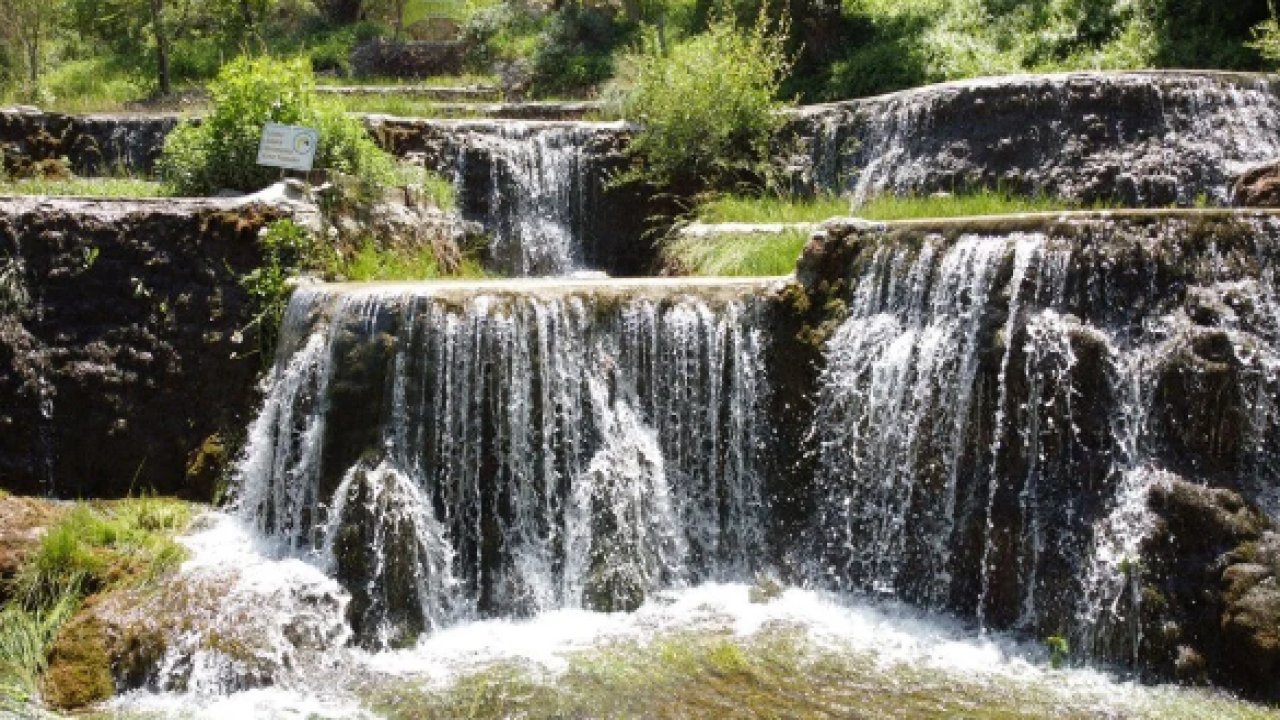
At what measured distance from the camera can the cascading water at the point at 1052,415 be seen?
19.8ft

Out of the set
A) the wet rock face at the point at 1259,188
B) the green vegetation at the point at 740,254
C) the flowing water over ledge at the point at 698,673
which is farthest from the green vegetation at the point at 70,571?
the wet rock face at the point at 1259,188

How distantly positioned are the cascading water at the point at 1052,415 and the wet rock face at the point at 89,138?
9.03m

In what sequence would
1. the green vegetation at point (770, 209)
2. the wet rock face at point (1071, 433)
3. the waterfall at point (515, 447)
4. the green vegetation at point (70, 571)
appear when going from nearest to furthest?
the green vegetation at point (70, 571) → the wet rock face at point (1071, 433) → the waterfall at point (515, 447) → the green vegetation at point (770, 209)

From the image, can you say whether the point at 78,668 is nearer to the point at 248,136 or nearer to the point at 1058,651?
the point at 248,136

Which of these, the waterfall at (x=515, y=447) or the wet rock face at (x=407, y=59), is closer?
the waterfall at (x=515, y=447)

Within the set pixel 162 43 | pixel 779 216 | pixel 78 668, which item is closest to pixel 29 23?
pixel 162 43

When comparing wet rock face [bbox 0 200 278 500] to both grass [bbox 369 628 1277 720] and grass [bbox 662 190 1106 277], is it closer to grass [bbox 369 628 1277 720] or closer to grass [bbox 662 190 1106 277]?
grass [bbox 369 628 1277 720]

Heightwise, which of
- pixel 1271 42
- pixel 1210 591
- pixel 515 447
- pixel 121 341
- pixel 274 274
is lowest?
pixel 1210 591

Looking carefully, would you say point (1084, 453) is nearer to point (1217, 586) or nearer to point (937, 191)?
point (1217, 586)

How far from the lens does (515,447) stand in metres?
7.03

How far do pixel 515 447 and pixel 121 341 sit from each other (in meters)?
3.28

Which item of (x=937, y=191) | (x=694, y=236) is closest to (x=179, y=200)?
(x=694, y=236)

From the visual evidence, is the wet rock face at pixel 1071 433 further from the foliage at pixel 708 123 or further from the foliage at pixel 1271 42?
the foliage at pixel 1271 42

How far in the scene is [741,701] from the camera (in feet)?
17.7
